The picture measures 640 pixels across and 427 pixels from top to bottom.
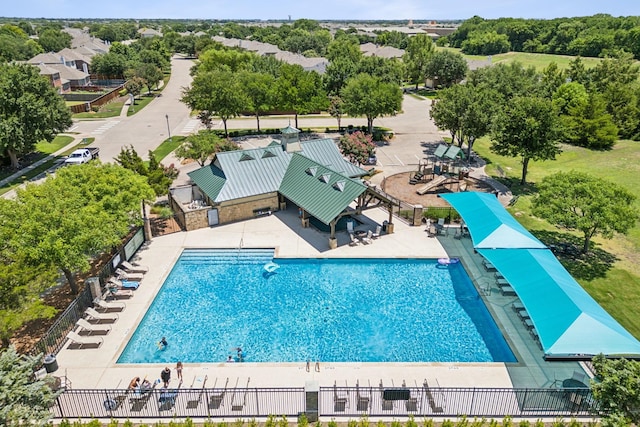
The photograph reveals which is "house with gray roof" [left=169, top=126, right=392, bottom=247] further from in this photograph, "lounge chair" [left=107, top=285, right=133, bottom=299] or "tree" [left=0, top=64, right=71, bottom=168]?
"tree" [left=0, top=64, right=71, bottom=168]

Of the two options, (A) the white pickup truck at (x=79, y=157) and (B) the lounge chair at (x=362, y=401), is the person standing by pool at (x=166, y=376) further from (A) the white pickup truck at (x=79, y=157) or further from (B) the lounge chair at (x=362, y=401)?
(A) the white pickup truck at (x=79, y=157)

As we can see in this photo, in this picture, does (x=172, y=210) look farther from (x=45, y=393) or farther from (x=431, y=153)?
(x=431, y=153)

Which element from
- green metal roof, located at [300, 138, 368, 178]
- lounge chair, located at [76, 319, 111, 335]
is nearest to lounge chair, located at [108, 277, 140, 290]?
lounge chair, located at [76, 319, 111, 335]

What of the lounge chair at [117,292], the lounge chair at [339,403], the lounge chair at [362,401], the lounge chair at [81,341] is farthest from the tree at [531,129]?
the lounge chair at [81,341]

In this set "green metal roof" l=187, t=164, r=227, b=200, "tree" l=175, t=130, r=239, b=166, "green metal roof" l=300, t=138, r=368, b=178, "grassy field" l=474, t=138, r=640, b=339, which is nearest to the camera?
"grassy field" l=474, t=138, r=640, b=339

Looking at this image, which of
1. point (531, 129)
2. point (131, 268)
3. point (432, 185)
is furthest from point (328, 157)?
point (131, 268)
